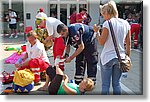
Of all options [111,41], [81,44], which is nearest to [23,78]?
[81,44]

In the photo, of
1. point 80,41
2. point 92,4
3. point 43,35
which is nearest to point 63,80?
point 80,41

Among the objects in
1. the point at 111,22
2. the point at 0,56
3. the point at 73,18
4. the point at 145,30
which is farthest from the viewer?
the point at 73,18

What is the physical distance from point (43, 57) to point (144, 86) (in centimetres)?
178

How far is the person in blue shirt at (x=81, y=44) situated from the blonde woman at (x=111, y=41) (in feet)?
1.88

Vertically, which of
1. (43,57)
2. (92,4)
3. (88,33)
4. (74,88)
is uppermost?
(92,4)

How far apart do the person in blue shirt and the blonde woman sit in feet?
1.88

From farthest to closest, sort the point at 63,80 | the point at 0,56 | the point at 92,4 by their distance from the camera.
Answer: the point at 92,4, the point at 0,56, the point at 63,80

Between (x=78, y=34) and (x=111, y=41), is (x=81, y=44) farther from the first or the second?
(x=111, y=41)

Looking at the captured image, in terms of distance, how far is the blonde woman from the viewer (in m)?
3.44

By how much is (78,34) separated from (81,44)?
0.14 m

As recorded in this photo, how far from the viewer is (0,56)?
8.30 m

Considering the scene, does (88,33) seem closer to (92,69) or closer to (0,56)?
(92,69)

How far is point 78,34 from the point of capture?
4074 mm

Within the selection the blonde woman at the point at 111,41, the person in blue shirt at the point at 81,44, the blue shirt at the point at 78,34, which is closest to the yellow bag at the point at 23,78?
the person in blue shirt at the point at 81,44
